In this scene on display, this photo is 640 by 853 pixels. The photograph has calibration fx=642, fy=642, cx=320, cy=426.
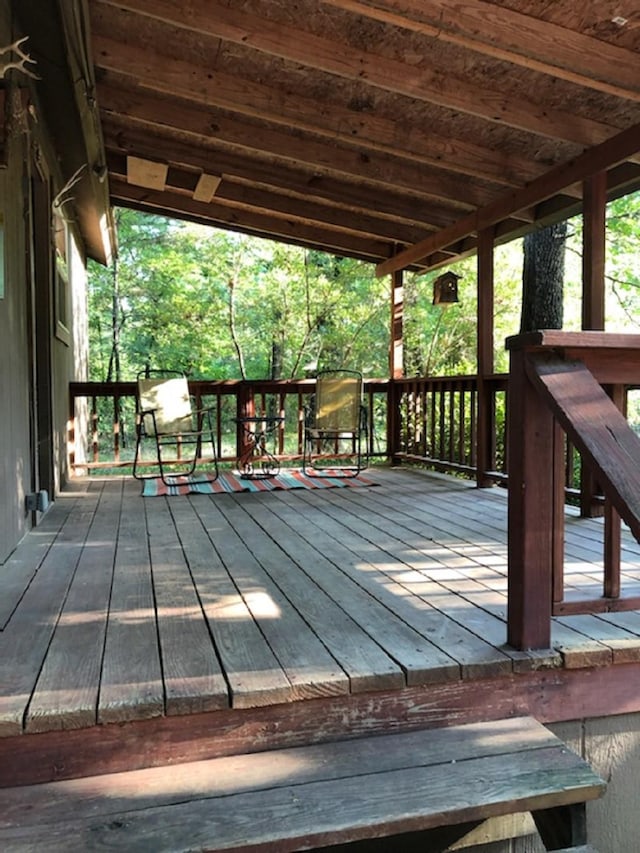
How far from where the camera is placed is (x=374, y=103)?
3969 millimetres

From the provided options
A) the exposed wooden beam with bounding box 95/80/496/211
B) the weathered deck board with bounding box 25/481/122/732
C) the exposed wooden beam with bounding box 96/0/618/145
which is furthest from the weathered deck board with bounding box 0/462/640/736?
the exposed wooden beam with bounding box 95/80/496/211

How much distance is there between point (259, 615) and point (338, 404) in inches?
153

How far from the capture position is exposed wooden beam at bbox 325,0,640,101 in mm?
2863

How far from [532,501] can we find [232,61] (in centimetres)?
325

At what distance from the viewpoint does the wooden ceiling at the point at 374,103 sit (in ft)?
9.89

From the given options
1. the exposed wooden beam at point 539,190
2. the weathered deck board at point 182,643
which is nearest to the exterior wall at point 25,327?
the weathered deck board at point 182,643

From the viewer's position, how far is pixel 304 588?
95.2 inches

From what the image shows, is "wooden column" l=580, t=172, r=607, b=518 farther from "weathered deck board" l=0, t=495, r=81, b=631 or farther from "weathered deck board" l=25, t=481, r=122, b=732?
"weathered deck board" l=0, t=495, r=81, b=631

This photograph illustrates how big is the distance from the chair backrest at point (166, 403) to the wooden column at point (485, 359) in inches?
97.1

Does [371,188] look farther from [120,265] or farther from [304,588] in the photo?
[120,265]

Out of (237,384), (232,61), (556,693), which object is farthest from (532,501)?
(237,384)

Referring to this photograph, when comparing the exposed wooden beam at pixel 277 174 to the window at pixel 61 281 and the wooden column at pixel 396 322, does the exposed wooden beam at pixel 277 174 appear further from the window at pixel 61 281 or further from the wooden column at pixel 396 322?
the wooden column at pixel 396 322

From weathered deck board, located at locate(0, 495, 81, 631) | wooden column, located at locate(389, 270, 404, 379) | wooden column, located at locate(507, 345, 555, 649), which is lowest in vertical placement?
weathered deck board, located at locate(0, 495, 81, 631)

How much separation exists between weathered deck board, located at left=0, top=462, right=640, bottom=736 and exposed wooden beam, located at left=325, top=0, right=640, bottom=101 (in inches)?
89.5
